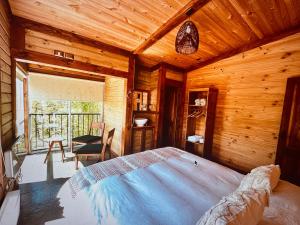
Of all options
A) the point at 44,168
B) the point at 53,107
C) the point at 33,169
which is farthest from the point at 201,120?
the point at 53,107

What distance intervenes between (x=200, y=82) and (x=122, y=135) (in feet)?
7.93

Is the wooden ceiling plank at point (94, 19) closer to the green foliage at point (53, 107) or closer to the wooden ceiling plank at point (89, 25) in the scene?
the wooden ceiling plank at point (89, 25)

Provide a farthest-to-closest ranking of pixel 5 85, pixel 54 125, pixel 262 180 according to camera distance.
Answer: pixel 54 125, pixel 5 85, pixel 262 180

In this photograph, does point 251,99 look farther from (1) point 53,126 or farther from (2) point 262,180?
(1) point 53,126

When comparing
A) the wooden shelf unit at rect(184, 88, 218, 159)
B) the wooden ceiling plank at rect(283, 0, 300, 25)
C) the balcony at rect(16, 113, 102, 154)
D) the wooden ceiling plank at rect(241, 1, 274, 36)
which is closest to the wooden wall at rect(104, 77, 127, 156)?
the balcony at rect(16, 113, 102, 154)

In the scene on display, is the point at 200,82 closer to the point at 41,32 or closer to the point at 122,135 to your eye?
the point at 122,135

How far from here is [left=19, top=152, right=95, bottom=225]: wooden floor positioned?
1712mm

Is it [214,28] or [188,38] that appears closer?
[188,38]

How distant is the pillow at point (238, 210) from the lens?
73 cm

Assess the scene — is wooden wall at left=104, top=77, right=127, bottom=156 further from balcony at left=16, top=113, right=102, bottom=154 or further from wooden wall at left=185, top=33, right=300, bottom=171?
wooden wall at left=185, top=33, right=300, bottom=171

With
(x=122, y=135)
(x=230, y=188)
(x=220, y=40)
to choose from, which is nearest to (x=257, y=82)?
(x=220, y=40)

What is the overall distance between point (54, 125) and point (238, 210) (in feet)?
14.7

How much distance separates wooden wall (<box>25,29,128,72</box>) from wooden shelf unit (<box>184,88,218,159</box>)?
1.90 meters

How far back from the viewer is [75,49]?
2555mm
